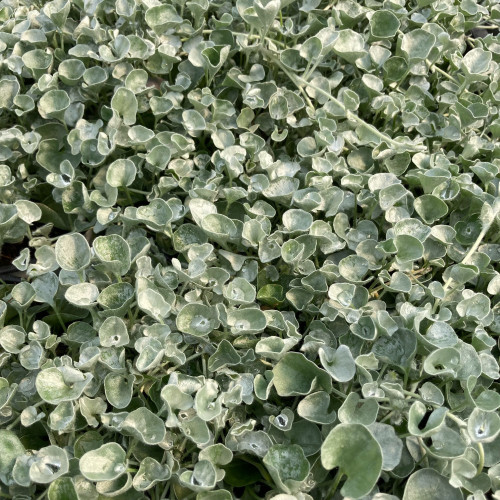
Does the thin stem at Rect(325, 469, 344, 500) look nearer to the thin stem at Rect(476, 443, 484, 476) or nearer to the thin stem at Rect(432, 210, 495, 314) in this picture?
the thin stem at Rect(476, 443, 484, 476)

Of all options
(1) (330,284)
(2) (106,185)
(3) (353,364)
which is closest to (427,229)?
(1) (330,284)

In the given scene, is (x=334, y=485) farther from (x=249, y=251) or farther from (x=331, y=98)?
(x=331, y=98)

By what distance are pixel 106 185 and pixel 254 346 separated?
1.62 ft

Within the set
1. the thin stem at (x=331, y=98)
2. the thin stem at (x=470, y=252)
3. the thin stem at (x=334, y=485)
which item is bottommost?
the thin stem at (x=334, y=485)

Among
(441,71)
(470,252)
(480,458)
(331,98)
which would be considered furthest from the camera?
(441,71)

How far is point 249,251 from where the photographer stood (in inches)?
51.5

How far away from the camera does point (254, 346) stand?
3.76ft

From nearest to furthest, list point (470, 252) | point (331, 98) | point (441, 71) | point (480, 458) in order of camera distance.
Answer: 1. point (480, 458)
2. point (470, 252)
3. point (331, 98)
4. point (441, 71)

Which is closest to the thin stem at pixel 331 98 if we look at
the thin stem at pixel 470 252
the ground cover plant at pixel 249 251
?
the ground cover plant at pixel 249 251

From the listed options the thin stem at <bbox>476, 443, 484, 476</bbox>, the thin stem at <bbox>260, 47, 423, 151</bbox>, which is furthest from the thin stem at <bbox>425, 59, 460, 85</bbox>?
the thin stem at <bbox>476, 443, 484, 476</bbox>

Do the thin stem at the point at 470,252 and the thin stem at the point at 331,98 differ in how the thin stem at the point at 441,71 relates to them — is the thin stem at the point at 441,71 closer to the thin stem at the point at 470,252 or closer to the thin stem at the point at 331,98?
the thin stem at the point at 331,98

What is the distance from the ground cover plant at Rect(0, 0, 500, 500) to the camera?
988 millimetres

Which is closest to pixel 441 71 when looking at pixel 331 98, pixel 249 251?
pixel 331 98

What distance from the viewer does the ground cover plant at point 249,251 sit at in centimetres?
99
